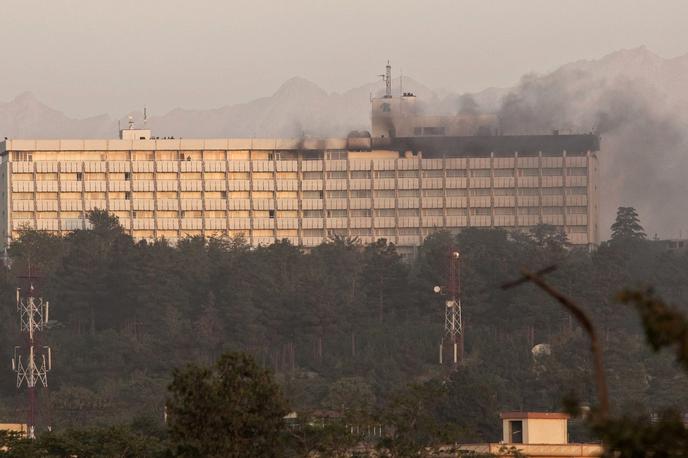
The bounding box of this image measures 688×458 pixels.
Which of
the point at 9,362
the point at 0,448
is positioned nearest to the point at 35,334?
the point at 9,362

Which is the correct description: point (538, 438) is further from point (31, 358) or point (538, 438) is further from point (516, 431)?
point (31, 358)

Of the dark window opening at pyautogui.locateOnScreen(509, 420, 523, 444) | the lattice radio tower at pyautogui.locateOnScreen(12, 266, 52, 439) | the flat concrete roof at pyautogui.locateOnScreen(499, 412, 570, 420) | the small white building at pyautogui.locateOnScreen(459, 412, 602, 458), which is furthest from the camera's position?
the lattice radio tower at pyautogui.locateOnScreen(12, 266, 52, 439)

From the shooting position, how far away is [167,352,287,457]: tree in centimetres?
7244

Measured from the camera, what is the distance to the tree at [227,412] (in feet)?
238

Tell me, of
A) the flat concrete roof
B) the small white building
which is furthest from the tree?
the flat concrete roof

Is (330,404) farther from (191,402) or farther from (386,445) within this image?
(191,402)

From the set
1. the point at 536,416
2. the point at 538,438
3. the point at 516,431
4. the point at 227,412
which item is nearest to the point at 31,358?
the point at 516,431

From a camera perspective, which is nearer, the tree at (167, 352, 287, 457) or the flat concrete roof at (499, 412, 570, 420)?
the tree at (167, 352, 287, 457)

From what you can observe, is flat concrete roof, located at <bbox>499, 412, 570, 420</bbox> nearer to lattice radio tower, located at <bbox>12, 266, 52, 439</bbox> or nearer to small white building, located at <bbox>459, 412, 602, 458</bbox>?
small white building, located at <bbox>459, 412, 602, 458</bbox>

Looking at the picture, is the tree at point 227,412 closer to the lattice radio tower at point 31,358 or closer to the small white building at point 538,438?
the small white building at point 538,438

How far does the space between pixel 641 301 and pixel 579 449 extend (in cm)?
7675

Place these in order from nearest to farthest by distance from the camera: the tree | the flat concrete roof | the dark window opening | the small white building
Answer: the tree, the small white building, the flat concrete roof, the dark window opening

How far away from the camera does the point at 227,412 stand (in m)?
72.9

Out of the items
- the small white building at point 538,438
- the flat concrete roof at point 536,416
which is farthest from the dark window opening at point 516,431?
the flat concrete roof at point 536,416
